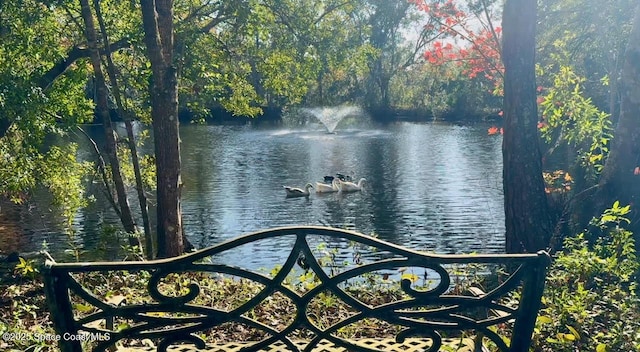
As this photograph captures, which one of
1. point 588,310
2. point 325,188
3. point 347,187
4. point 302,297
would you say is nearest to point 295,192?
point 325,188

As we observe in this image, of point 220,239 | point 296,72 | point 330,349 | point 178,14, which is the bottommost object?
point 220,239

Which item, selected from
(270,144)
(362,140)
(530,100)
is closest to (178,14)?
(530,100)

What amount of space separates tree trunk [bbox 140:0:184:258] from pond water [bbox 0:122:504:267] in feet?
8.05

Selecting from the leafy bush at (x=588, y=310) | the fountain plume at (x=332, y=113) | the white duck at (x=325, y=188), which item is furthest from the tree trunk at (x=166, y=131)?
the fountain plume at (x=332, y=113)

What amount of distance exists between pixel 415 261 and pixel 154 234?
975cm

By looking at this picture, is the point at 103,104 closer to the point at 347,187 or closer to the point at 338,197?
the point at 338,197

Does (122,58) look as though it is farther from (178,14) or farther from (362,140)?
(362,140)

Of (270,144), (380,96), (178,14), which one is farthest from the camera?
(380,96)

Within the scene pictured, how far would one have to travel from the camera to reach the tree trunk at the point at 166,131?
604 centimetres

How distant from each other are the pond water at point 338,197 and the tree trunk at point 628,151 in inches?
133

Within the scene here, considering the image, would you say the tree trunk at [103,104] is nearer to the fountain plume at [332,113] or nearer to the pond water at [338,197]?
the pond water at [338,197]

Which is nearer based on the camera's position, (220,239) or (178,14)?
(178,14)

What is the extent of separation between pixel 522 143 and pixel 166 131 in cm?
380

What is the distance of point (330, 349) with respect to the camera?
Result: 7.76 ft
